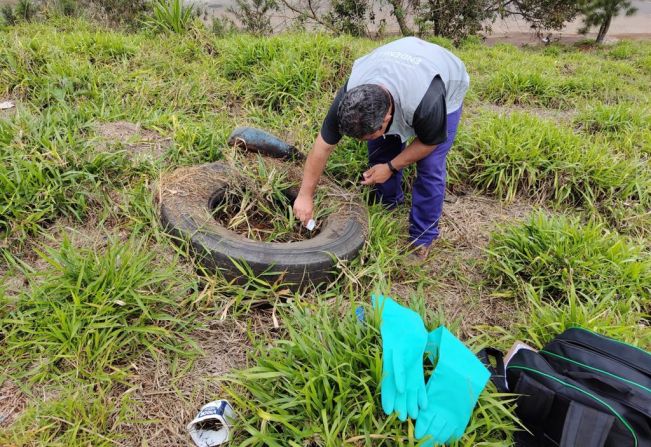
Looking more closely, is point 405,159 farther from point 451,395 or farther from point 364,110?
point 451,395

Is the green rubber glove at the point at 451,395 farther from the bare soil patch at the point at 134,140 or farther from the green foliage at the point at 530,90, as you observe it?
the green foliage at the point at 530,90

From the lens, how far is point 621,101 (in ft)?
16.3

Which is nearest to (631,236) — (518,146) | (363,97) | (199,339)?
(518,146)

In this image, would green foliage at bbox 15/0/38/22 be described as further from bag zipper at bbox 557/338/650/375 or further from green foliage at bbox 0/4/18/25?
bag zipper at bbox 557/338/650/375

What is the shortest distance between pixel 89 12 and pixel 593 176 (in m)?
7.70

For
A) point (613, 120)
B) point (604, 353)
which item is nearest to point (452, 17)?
point (613, 120)

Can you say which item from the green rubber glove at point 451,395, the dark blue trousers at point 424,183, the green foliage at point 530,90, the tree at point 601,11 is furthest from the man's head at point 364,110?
the tree at point 601,11

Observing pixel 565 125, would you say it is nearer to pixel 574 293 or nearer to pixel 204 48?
pixel 574 293

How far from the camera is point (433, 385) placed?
1.81 m

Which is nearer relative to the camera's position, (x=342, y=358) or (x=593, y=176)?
(x=342, y=358)

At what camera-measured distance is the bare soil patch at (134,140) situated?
327cm

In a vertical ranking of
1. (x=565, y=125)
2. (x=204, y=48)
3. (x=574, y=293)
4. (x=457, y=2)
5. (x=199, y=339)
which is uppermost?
(x=457, y=2)

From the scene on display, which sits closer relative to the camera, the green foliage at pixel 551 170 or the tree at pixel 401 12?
the green foliage at pixel 551 170

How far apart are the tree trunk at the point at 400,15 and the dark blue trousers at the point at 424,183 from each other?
5.92 meters
